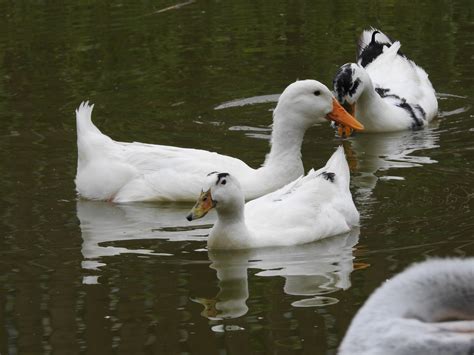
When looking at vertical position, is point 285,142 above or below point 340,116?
below

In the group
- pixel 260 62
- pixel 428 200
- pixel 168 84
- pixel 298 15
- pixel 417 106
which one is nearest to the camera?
pixel 428 200

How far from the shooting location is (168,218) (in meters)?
8.48

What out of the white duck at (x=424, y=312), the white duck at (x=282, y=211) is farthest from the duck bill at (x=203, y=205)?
the white duck at (x=424, y=312)

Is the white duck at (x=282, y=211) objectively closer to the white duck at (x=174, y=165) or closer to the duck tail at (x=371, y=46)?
the white duck at (x=174, y=165)

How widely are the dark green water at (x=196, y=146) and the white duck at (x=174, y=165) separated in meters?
0.20

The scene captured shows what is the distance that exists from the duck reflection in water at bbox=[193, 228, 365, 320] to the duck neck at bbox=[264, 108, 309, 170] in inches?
57.7

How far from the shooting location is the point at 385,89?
41.0 ft

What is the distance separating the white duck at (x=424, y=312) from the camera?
3.60 feet

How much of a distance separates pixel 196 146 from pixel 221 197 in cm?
319

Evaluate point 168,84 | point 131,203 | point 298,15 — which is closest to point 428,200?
point 131,203

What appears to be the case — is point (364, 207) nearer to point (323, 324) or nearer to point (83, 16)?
point (323, 324)

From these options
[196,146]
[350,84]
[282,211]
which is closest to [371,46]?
[350,84]

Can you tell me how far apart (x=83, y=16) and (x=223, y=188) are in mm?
9670

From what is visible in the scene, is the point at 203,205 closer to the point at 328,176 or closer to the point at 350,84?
the point at 328,176
